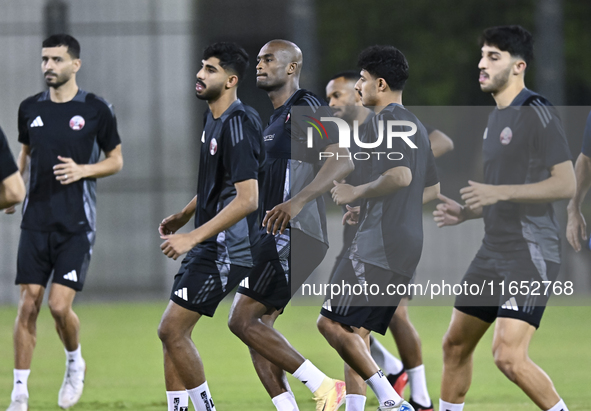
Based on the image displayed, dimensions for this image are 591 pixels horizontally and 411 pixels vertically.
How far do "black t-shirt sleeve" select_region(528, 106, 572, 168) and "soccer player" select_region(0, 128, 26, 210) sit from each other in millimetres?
2975

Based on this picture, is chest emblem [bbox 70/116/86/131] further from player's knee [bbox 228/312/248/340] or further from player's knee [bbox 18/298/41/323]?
player's knee [bbox 228/312/248/340]

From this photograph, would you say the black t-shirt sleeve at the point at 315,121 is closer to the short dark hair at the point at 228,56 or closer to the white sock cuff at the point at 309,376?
the short dark hair at the point at 228,56

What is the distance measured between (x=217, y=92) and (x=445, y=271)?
1270 centimetres

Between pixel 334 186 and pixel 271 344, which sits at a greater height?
pixel 334 186

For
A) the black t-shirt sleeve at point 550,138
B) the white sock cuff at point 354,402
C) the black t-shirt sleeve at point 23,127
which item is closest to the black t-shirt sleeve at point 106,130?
the black t-shirt sleeve at point 23,127

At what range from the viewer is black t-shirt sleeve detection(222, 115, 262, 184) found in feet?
17.0

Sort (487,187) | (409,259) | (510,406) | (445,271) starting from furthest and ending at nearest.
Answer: (445,271), (510,406), (409,259), (487,187)

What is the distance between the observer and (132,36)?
53.3ft

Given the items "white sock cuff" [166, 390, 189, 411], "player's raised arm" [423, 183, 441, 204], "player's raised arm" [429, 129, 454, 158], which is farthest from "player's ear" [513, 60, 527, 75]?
"white sock cuff" [166, 390, 189, 411]

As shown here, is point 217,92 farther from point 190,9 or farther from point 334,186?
point 190,9

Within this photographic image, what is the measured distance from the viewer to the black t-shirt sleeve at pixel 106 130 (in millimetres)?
7441

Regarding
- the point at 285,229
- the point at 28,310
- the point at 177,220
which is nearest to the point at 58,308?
the point at 28,310

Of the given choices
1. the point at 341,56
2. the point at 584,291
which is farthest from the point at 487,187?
the point at 341,56

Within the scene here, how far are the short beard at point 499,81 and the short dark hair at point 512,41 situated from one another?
0.12 m
